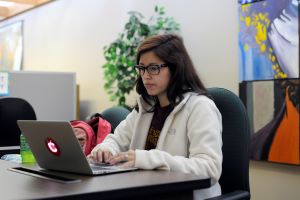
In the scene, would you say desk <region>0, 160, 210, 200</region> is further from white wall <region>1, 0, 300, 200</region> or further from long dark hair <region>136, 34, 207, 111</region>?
white wall <region>1, 0, 300, 200</region>

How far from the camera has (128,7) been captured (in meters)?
4.23

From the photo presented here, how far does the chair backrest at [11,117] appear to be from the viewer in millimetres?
2824

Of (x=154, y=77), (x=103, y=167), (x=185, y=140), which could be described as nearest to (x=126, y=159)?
(x=103, y=167)

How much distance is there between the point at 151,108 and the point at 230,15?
1546 mm

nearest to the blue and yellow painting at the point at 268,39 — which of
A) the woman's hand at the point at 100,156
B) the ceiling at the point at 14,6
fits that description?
the woman's hand at the point at 100,156

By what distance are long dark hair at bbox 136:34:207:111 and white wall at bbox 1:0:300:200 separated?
4.10ft

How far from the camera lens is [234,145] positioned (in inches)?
62.9

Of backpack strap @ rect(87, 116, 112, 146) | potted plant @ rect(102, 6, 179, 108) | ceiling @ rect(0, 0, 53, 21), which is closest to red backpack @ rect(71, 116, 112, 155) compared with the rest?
backpack strap @ rect(87, 116, 112, 146)

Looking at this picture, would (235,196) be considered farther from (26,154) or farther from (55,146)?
(26,154)

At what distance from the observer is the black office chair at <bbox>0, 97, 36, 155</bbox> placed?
2.82m

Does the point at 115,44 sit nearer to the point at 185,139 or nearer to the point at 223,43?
the point at 223,43

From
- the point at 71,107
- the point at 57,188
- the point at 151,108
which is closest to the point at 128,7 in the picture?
the point at 71,107

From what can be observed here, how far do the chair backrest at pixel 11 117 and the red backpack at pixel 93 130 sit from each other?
34.5 inches

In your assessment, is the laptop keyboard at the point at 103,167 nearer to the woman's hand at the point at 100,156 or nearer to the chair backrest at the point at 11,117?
the woman's hand at the point at 100,156
